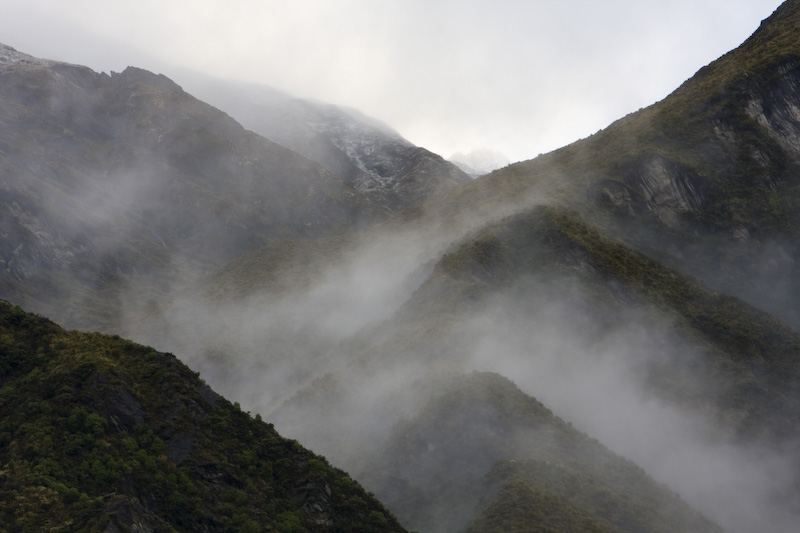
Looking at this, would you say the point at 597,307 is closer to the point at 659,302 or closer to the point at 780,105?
the point at 659,302

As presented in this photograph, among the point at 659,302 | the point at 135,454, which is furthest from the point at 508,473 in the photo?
the point at 659,302

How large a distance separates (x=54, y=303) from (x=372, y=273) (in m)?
64.4

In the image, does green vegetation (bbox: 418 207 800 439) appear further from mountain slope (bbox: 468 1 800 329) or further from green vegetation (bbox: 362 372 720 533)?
green vegetation (bbox: 362 372 720 533)

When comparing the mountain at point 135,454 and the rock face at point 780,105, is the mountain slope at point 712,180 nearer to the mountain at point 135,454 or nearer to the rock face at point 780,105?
the rock face at point 780,105

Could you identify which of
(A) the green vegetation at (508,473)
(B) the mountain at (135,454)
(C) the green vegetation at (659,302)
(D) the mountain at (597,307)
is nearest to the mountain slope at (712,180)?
(D) the mountain at (597,307)

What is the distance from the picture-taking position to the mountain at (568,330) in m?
99.3

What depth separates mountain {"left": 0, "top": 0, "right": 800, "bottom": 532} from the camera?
99312 mm

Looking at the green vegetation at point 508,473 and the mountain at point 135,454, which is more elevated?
the mountain at point 135,454

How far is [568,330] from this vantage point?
129 m

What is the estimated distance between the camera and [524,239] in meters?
146

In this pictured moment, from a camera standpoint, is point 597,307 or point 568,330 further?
point 597,307

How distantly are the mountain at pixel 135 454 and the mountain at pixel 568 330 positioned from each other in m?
23.9

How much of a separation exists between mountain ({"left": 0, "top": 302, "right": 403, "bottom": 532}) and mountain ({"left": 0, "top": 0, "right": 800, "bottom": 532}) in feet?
78.4

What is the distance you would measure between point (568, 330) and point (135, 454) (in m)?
77.5
